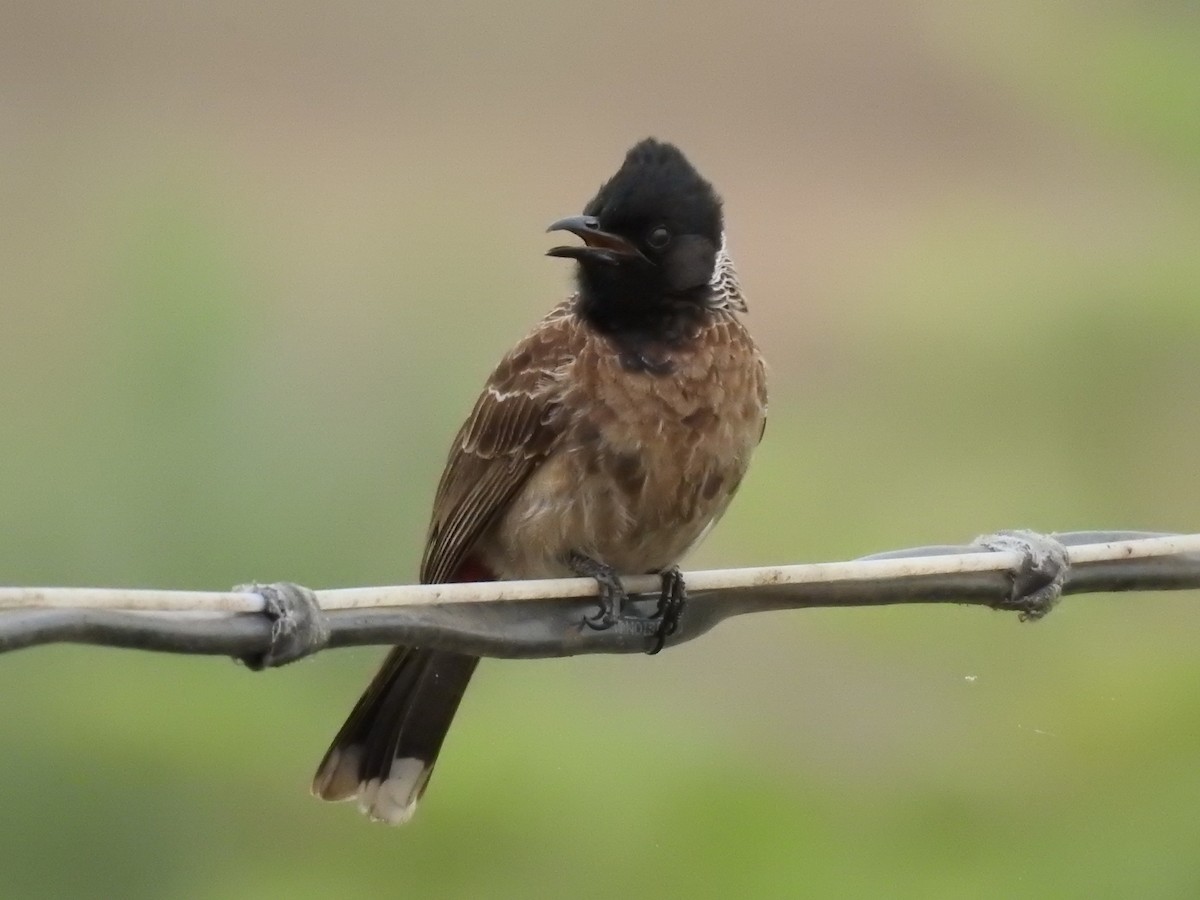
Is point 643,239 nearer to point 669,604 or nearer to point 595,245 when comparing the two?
point 595,245

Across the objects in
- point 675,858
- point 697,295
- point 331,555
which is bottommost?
point 675,858

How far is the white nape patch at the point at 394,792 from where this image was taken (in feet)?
8.59

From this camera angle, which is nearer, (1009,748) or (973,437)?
(1009,748)

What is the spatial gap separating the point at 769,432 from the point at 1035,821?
1065 mm

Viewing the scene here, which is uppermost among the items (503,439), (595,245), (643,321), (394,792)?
(595,245)

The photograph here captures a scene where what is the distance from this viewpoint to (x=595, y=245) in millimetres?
2631

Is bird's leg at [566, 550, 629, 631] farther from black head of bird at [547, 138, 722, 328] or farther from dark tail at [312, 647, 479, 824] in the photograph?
black head of bird at [547, 138, 722, 328]

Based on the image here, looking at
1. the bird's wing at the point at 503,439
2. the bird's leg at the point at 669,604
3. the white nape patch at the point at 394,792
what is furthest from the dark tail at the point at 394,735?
the bird's leg at the point at 669,604

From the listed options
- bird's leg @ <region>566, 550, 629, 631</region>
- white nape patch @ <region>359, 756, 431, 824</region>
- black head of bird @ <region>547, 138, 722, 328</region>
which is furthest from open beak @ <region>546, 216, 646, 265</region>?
white nape patch @ <region>359, 756, 431, 824</region>

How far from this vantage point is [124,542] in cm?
350

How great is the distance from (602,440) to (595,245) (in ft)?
1.02

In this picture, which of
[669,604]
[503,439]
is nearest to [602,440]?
[503,439]

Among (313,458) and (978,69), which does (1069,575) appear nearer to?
(313,458)

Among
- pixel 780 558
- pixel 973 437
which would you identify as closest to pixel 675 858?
pixel 780 558
